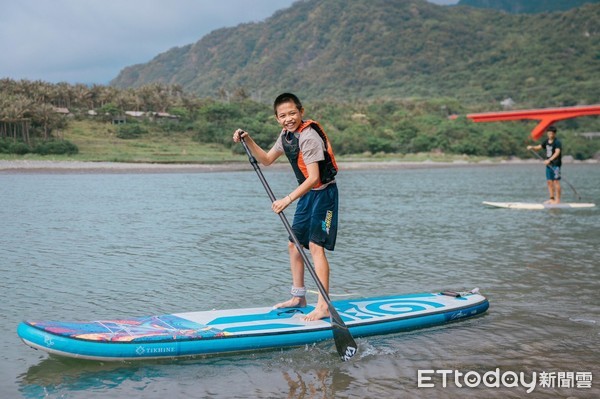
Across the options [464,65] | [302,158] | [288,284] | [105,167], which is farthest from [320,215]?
[464,65]

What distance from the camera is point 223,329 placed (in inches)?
230

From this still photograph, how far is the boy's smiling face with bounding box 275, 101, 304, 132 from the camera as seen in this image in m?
6.16

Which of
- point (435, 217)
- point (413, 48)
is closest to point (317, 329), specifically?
point (435, 217)

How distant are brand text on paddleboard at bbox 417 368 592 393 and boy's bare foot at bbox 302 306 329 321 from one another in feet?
3.96

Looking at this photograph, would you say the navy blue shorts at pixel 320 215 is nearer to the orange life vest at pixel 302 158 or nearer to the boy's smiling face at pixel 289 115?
the orange life vest at pixel 302 158

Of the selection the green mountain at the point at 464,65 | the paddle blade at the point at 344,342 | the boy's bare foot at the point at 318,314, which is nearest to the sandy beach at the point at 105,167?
the boy's bare foot at the point at 318,314

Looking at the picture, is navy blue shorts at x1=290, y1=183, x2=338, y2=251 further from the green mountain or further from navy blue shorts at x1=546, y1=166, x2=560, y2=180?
the green mountain

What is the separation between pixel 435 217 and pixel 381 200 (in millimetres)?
6468

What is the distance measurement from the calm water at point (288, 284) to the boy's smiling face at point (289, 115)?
7.03 feet

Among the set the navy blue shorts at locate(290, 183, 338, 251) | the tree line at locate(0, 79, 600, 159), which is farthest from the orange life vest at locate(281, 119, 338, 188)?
the tree line at locate(0, 79, 600, 159)

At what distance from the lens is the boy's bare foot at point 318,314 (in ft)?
20.8

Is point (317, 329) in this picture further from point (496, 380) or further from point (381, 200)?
point (381, 200)

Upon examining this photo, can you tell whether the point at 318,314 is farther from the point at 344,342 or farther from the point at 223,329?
the point at 223,329

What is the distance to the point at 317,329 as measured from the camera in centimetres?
611
